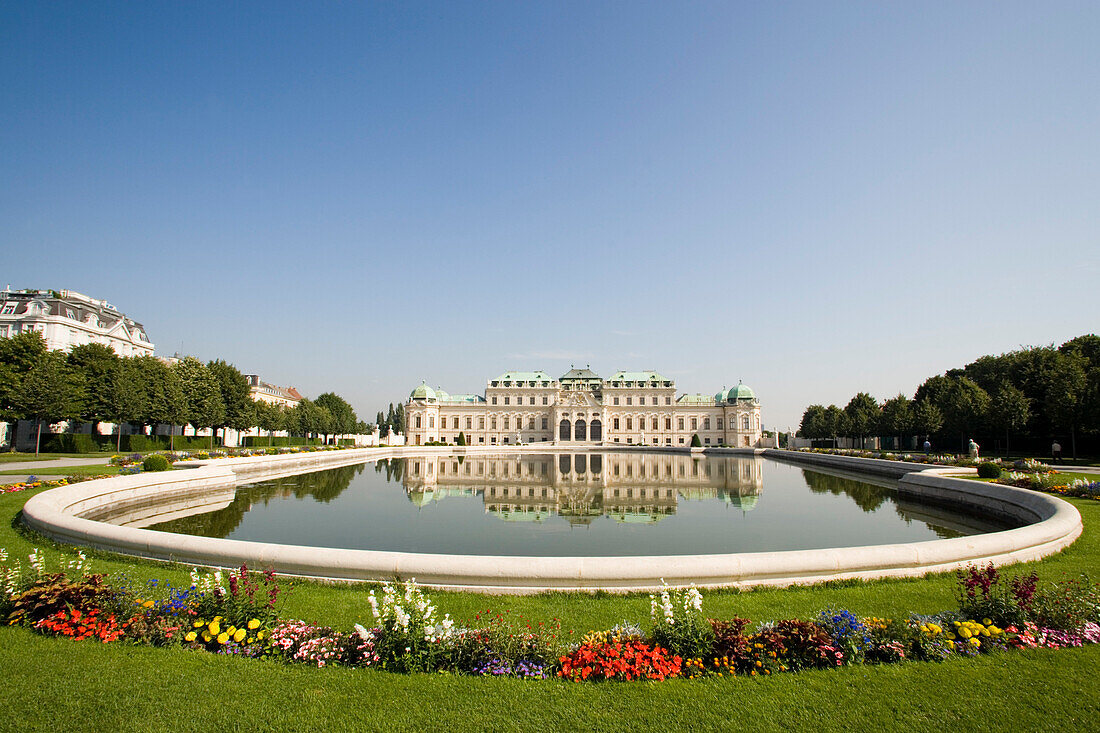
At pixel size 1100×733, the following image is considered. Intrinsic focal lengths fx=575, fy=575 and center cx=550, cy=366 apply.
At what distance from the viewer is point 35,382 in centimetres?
3778

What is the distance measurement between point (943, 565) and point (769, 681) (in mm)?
5966

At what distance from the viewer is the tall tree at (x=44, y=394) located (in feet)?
123

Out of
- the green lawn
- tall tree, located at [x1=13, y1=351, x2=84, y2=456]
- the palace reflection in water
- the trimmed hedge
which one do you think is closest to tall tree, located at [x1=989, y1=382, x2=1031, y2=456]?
the palace reflection in water

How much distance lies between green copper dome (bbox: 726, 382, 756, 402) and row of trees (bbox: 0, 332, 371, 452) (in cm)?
7281

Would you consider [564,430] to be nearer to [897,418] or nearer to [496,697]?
[897,418]

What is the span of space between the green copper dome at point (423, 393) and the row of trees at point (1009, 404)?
63462 mm

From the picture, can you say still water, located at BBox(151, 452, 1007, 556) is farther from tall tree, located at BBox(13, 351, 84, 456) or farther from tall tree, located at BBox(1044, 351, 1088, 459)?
tall tree, located at BBox(13, 351, 84, 456)

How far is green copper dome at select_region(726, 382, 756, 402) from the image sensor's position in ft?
321

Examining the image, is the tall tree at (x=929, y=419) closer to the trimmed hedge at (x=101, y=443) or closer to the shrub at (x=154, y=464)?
the shrub at (x=154, y=464)

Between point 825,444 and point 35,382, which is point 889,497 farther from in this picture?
point 825,444

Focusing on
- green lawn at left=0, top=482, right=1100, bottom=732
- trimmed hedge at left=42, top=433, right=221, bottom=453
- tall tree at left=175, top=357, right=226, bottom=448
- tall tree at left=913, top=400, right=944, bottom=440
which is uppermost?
tall tree at left=175, top=357, right=226, bottom=448

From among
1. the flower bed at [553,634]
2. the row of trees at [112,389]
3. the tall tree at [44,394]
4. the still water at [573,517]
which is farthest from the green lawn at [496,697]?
the tall tree at [44,394]

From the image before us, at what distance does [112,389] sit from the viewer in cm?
4500

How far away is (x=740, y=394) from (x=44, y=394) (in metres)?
89.2
